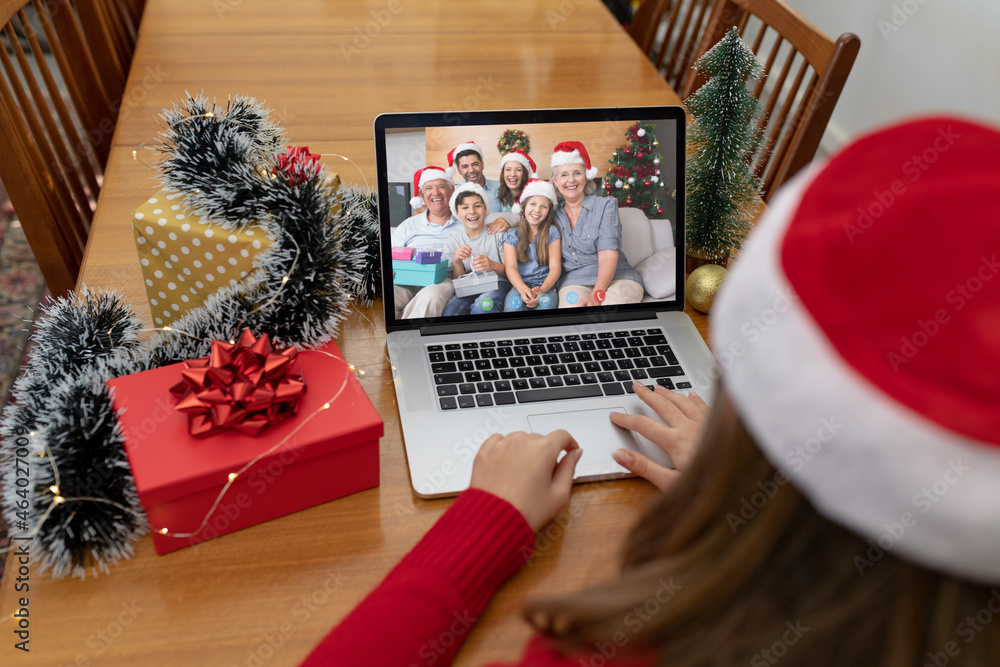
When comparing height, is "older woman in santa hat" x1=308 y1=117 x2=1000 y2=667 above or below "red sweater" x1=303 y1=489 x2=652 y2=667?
above

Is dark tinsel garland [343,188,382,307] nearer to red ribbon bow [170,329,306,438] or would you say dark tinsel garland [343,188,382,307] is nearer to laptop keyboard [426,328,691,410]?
laptop keyboard [426,328,691,410]

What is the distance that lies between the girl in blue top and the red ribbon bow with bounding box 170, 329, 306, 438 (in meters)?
0.29

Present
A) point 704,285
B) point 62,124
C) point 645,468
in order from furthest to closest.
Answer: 1. point 62,124
2. point 704,285
3. point 645,468

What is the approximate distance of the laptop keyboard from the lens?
2.57ft

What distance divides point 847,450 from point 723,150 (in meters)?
0.65

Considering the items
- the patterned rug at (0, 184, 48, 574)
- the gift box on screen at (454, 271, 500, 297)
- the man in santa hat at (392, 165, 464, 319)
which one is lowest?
the patterned rug at (0, 184, 48, 574)

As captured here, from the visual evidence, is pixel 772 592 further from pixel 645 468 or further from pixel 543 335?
pixel 543 335

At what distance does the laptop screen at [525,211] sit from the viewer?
811mm

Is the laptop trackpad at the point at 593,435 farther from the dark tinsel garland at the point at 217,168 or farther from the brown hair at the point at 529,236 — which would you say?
the dark tinsel garland at the point at 217,168

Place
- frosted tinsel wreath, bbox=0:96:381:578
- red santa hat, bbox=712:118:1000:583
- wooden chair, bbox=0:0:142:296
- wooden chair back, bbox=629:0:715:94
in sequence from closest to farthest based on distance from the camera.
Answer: red santa hat, bbox=712:118:1000:583 → frosted tinsel wreath, bbox=0:96:381:578 → wooden chair, bbox=0:0:142:296 → wooden chair back, bbox=629:0:715:94

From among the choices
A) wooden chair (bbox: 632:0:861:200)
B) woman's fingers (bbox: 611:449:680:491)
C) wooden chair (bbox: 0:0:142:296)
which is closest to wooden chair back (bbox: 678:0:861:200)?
wooden chair (bbox: 632:0:861:200)

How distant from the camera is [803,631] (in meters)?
0.36

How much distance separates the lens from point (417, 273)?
0.83m

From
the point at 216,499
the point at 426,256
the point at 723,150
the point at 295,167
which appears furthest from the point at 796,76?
the point at 216,499
